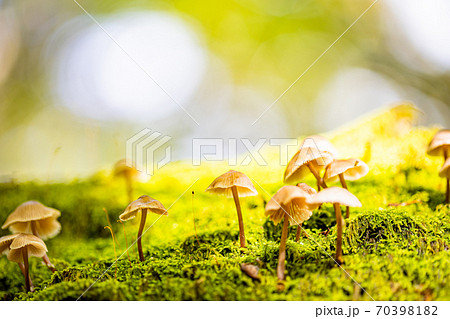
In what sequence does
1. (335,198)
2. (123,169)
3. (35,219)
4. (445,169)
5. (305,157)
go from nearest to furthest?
(335,198), (305,157), (445,169), (35,219), (123,169)

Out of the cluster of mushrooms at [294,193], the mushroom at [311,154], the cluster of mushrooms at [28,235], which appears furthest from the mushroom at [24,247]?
the mushroom at [311,154]

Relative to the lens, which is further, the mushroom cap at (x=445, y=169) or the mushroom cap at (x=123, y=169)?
the mushroom cap at (x=123, y=169)

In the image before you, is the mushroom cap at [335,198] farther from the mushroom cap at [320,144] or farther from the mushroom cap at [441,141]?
the mushroom cap at [441,141]

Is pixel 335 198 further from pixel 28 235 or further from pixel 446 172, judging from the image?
pixel 28 235

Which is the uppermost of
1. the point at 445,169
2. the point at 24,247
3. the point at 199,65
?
the point at 199,65

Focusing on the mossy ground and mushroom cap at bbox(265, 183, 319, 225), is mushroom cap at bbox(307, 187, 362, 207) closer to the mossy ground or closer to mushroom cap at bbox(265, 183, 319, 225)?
mushroom cap at bbox(265, 183, 319, 225)

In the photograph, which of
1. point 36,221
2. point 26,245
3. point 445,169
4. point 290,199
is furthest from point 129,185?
point 445,169

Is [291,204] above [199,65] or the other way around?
the other way around
